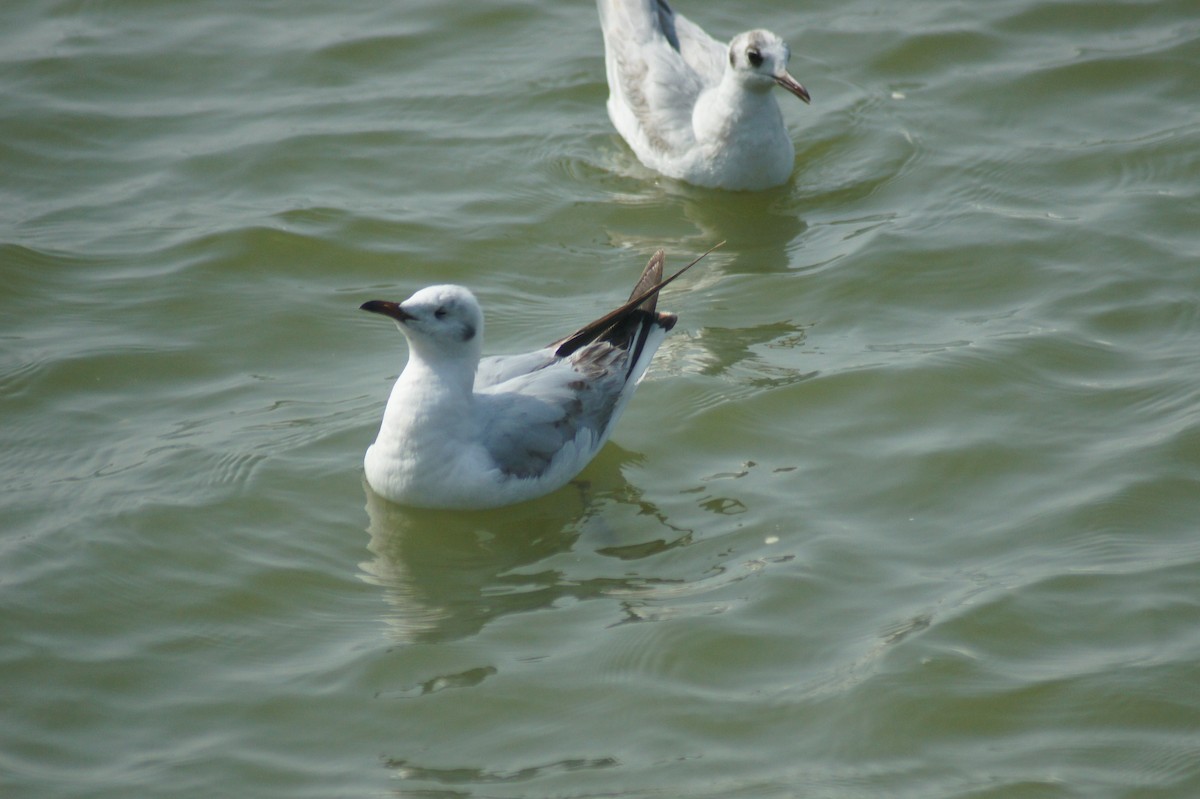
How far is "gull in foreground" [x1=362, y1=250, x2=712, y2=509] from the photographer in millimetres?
7379

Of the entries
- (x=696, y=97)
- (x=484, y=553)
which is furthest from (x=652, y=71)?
(x=484, y=553)

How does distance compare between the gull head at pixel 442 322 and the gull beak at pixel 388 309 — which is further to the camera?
the gull head at pixel 442 322

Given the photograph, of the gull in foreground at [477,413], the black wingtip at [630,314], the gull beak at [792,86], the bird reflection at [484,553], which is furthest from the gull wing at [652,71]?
the bird reflection at [484,553]

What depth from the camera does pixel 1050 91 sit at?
1173 cm

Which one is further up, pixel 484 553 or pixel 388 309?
pixel 388 309

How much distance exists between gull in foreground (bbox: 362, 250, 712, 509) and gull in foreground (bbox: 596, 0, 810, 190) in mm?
2925

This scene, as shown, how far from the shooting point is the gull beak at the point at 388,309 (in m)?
6.88

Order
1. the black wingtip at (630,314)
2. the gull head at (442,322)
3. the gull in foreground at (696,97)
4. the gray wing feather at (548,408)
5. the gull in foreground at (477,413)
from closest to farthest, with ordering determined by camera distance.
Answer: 1. the gull head at (442,322)
2. the gull in foreground at (477,413)
3. the gray wing feather at (548,408)
4. the black wingtip at (630,314)
5. the gull in foreground at (696,97)

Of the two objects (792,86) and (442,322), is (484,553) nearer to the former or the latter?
(442,322)

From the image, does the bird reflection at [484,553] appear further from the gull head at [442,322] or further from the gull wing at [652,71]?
the gull wing at [652,71]

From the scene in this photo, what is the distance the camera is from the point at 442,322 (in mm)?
7320

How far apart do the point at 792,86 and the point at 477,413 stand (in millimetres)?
3831

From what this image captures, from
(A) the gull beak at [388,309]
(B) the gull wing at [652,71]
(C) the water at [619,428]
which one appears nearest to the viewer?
(C) the water at [619,428]

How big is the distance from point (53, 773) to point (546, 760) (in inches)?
76.0
